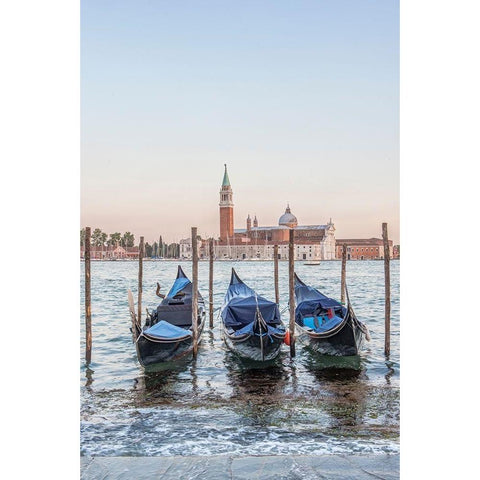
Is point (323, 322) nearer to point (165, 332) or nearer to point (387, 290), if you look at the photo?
point (387, 290)

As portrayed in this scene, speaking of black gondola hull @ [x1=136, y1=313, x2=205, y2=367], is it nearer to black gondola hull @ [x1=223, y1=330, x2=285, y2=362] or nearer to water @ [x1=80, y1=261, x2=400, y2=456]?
water @ [x1=80, y1=261, x2=400, y2=456]

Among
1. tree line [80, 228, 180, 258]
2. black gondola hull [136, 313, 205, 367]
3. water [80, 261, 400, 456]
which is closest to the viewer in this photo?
water [80, 261, 400, 456]

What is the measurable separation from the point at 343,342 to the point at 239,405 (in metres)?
2.13

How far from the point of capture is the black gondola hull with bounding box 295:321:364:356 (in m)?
5.80

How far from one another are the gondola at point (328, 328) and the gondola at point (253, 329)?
0.44m

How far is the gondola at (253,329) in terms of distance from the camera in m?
5.55

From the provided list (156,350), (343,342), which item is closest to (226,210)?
(343,342)

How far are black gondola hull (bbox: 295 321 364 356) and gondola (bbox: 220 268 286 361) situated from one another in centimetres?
47

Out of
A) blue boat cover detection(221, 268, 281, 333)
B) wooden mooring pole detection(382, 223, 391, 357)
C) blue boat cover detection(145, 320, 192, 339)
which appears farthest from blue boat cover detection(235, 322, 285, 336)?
wooden mooring pole detection(382, 223, 391, 357)
